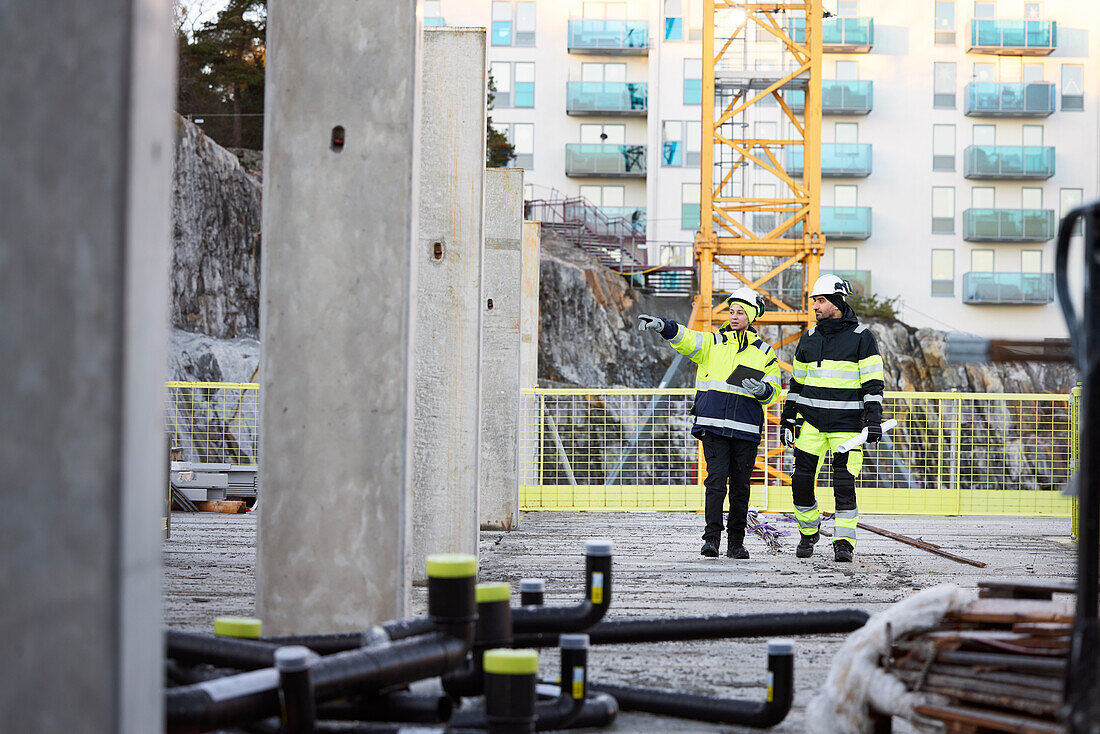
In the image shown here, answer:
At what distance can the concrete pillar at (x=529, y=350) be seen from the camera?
15.0 meters

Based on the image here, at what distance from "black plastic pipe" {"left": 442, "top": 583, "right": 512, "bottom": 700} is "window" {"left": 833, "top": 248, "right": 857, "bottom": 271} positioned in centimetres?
4695

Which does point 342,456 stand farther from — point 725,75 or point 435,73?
point 725,75

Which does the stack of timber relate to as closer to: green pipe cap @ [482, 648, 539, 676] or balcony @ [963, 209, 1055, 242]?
green pipe cap @ [482, 648, 539, 676]

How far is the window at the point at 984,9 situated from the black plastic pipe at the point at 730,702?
51313 millimetres

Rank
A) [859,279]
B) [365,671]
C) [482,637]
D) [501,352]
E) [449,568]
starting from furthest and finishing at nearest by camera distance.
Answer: [859,279], [501,352], [482,637], [449,568], [365,671]

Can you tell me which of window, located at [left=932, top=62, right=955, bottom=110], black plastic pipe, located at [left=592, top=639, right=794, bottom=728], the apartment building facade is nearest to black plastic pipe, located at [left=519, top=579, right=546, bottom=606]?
black plastic pipe, located at [left=592, top=639, right=794, bottom=728]

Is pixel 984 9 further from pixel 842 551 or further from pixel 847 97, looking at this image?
pixel 842 551

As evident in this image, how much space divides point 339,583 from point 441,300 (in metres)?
3.25

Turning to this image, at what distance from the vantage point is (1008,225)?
4816 cm

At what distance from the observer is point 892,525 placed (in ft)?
42.2

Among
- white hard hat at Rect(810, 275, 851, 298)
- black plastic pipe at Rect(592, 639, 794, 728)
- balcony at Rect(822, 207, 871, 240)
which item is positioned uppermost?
balcony at Rect(822, 207, 871, 240)

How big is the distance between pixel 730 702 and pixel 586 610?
2.15ft

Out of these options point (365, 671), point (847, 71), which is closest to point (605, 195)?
point (847, 71)

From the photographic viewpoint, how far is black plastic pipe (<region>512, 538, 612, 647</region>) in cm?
386
